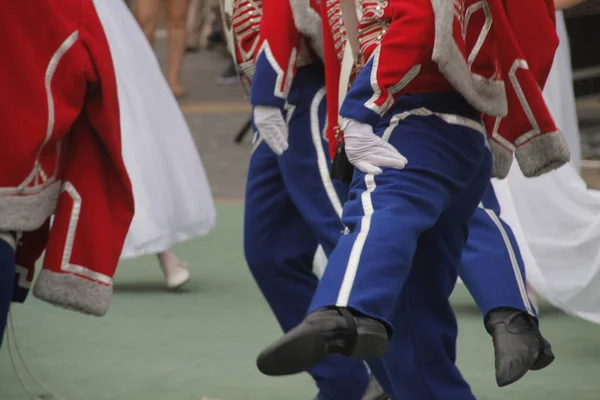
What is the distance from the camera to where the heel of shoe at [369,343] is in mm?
2611

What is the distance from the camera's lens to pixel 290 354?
251 cm

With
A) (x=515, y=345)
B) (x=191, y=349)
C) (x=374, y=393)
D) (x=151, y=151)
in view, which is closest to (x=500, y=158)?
(x=515, y=345)

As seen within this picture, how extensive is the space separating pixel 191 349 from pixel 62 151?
6.72 feet

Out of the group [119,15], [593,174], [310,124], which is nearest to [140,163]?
[119,15]

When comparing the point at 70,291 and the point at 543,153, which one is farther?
the point at 543,153

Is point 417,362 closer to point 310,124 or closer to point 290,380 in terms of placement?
point 310,124

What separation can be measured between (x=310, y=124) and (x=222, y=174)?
528 centimetres

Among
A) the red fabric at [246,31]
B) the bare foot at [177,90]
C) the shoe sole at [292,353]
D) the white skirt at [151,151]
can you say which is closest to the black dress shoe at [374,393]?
the red fabric at [246,31]

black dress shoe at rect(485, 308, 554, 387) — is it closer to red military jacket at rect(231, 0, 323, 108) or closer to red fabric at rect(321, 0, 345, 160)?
red fabric at rect(321, 0, 345, 160)

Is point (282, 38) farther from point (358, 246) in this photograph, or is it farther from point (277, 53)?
point (358, 246)

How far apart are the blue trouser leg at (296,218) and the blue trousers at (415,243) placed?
1.90 ft

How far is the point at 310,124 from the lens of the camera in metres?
3.80

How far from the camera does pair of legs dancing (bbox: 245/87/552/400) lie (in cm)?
267

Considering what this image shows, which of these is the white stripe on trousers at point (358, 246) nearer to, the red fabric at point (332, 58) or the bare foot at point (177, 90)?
the red fabric at point (332, 58)
